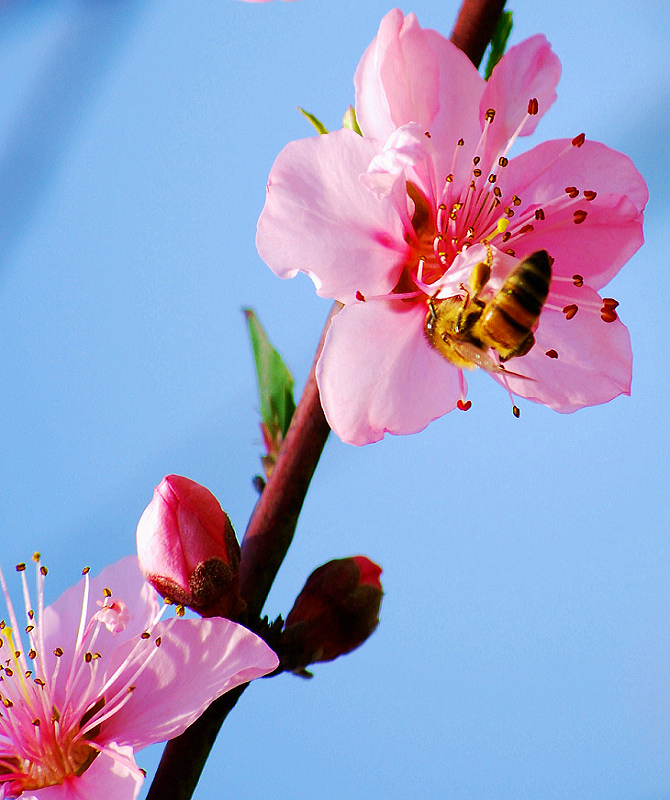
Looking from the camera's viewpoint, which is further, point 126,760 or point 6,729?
point 6,729

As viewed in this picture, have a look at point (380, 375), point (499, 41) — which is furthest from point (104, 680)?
point (499, 41)

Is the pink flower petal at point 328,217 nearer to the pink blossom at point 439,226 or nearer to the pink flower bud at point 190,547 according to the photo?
the pink blossom at point 439,226

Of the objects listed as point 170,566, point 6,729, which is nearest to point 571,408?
point 170,566

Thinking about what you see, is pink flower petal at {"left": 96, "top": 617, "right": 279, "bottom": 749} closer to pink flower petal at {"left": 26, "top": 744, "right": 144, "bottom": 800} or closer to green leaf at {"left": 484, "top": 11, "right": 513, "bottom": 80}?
pink flower petal at {"left": 26, "top": 744, "right": 144, "bottom": 800}

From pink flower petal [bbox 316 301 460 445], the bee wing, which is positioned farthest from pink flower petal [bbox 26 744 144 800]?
the bee wing

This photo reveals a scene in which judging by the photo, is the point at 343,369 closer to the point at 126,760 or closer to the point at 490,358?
the point at 490,358
